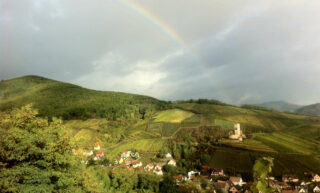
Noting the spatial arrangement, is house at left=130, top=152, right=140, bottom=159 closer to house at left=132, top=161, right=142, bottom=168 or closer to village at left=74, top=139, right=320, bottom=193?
village at left=74, top=139, right=320, bottom=193

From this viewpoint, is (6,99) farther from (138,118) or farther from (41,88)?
(138,118)

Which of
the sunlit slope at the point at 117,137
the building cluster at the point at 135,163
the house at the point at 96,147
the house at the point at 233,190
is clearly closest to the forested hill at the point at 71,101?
the sunlit slope at the point at 117,137

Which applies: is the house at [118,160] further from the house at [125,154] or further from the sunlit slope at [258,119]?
the sunlit slope at [258,119]

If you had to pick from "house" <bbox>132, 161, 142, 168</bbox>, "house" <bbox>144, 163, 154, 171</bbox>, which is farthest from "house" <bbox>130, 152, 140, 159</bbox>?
"house" <bbox>144, 163, 154, 171</bbox>

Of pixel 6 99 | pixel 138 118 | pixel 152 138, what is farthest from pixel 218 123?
pixel 6 99

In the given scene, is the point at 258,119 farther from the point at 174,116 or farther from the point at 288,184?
the point at 288,184
